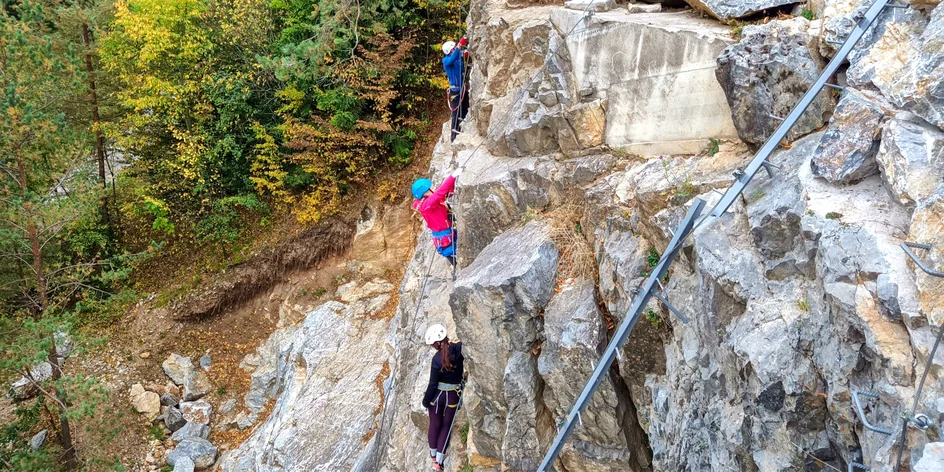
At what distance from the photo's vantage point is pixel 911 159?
357cm

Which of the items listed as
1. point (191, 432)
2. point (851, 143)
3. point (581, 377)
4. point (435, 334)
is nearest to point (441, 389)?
point (435, 334)

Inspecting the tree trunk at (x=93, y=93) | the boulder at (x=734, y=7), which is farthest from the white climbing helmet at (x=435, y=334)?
the tree trunk at (x=93, y=93)

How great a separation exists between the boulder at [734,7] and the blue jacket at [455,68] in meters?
5.60

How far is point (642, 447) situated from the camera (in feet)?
19.4

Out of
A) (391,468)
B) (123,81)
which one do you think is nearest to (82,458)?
(391,468)

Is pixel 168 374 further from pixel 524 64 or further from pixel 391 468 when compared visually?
pixel 524 64

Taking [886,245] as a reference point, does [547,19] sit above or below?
above

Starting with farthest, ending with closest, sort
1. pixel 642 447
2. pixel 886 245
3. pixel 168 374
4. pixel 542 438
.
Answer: pixel 168 374, pixel 542 438, pixel 642 447, pixel 886 245

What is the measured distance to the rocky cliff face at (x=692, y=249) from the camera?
3.54m

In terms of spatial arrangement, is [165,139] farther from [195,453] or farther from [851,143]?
[851,143]

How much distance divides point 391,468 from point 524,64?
6.62m

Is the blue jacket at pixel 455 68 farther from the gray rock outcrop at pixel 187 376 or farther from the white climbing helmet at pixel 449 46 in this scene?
the gray rock outcrop at pixel 187 376

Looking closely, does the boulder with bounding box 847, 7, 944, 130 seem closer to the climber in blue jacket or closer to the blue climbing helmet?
the blue climbing helmet

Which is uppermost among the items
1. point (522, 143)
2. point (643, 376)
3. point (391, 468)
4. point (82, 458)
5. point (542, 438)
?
point (522, 143)
